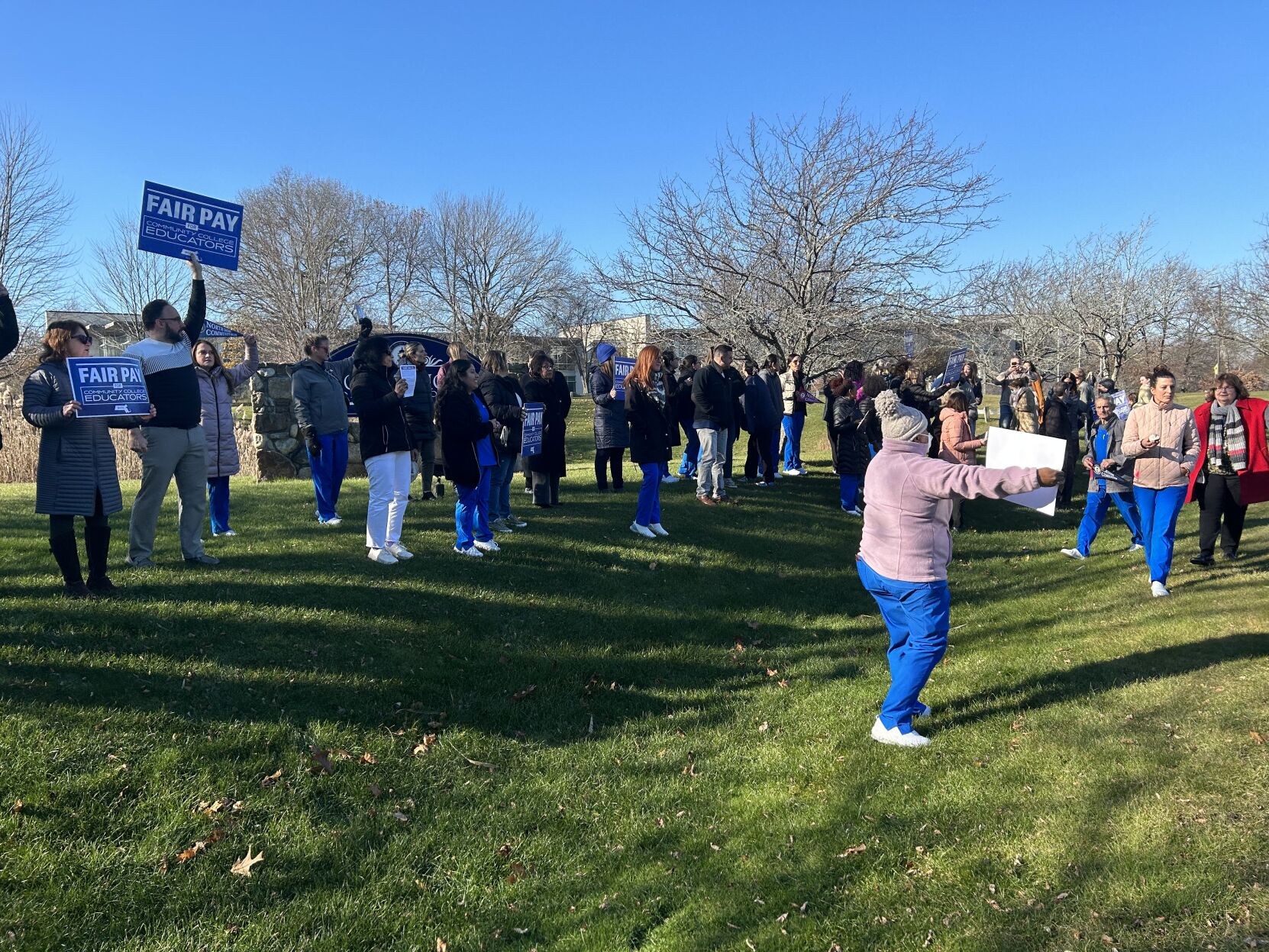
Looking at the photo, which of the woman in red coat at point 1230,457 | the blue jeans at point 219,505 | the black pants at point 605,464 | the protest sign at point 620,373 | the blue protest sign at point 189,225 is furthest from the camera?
the black pants at point 605,464

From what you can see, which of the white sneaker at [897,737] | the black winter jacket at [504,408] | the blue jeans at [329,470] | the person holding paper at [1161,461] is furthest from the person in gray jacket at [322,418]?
the person holding paper at [1161,461]

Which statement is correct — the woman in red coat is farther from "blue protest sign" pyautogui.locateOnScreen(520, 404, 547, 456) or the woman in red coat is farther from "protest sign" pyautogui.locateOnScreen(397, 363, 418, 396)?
"protest sign" pyautogui.locateOnScreen(397, 363, 418, 396)

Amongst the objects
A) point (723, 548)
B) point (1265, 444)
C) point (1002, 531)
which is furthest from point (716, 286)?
point (1265, 444)

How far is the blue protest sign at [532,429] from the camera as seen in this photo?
966 centimetres

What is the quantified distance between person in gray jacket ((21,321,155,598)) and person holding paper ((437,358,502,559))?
274 cm

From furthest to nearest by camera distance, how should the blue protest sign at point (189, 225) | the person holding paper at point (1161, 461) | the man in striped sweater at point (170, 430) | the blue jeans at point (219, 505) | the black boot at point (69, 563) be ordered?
the blue jeans at point (219, 505)
the person holding paper at point (1161, 461)
the blue protest sign at point (189, 225)
the man in striped sweater at point (170, 430)
the black boot at point (69, 563)

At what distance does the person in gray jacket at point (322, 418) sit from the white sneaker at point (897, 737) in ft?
20.5

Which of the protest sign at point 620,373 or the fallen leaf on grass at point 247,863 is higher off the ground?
the protest sign at point 620,373

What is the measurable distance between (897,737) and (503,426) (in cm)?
551

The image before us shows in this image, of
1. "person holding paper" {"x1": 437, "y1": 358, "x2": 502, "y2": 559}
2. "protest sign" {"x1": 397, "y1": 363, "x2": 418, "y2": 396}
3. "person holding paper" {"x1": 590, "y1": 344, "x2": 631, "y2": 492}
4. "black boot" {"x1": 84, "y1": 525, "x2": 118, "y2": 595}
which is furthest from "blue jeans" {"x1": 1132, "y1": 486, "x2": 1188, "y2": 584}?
"black boot" {"x1": 84, "y1": 525, "x2": 118, "y2": 595}

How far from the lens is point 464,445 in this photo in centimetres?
818

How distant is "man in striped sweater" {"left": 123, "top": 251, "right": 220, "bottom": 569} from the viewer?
6684mm

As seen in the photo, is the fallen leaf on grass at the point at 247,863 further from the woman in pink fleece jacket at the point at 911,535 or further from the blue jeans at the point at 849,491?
the blue jeans at the point at 849,491

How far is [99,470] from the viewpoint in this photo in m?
5.88
